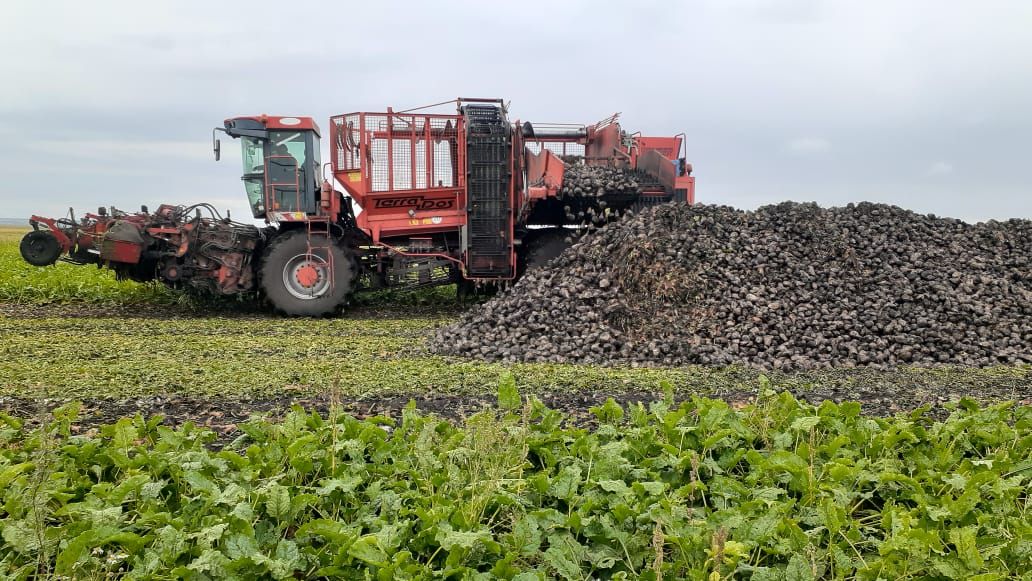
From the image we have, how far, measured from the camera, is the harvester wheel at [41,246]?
11586 mm

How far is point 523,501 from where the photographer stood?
332 centimetres

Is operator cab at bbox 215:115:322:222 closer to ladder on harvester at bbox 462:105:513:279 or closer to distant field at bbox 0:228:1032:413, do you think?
distant field at bbox 0:228:1032:413

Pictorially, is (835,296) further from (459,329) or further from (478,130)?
(478,130)

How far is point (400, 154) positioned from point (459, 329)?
3.94 metres

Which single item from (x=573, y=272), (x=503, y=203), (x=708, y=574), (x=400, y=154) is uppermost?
(x=400, y=154)

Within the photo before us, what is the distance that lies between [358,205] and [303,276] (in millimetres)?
1378

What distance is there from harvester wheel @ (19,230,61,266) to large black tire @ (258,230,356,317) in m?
3.05

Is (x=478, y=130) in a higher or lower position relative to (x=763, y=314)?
higher

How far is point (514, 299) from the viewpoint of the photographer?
9273 millimetres

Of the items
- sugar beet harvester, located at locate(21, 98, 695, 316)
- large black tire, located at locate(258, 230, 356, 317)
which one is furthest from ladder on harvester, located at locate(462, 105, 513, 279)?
large black tire, located at locate(258, 230, 356, 317)

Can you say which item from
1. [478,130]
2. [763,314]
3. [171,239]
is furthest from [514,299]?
[171,239]

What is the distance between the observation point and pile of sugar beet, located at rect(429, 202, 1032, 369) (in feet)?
26.7

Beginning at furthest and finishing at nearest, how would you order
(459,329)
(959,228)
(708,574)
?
1. (959,228)
2. (459,329)
3. (708,574)

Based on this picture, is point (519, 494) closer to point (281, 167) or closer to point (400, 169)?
point (400, 169)
